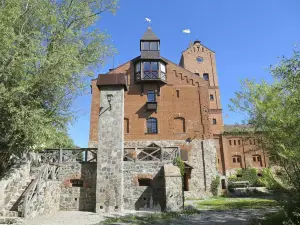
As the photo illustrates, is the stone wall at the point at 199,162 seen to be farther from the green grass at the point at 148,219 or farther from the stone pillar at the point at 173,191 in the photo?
the green grass at the point at 148,219

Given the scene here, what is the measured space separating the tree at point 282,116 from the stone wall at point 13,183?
9.75 meters

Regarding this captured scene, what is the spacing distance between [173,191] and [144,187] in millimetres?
1624

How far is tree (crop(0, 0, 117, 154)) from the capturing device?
8.87 m

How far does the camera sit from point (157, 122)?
2189 cm

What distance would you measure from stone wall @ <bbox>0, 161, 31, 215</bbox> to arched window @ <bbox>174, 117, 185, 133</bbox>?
1315cm

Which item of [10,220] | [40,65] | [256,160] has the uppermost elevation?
[40,65]

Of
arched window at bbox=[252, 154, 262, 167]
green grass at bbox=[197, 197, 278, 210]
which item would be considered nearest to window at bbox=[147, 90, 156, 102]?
green grass at bbox=[197, 197, 278, 210]

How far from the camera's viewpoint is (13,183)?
10117mm

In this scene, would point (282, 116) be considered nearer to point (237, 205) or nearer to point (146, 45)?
point (237, 205)

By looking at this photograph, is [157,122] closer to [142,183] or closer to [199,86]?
[199,86]

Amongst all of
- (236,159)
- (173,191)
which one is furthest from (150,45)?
(236,159)

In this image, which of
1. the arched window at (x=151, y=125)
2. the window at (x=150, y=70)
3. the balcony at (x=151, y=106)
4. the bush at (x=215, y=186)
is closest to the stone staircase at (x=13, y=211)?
the arched window at (x=151, y=125)

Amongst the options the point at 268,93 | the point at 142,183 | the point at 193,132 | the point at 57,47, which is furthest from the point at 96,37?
the point at 193,132

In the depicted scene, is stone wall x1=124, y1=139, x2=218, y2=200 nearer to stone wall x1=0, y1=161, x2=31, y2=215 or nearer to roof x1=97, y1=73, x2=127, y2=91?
roof x1=97, y1=73, x2=127, y2=91
